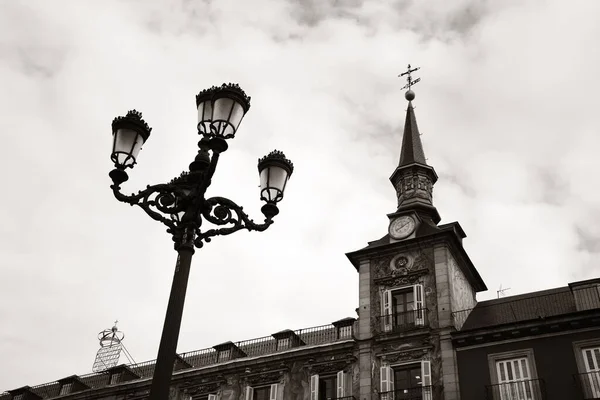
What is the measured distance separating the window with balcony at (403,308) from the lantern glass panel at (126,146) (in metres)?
19.5

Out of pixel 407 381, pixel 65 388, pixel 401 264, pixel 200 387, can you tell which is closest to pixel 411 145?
pixel 401 264

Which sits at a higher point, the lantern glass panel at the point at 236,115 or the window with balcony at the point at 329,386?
the window with balcony at the point at 329,386

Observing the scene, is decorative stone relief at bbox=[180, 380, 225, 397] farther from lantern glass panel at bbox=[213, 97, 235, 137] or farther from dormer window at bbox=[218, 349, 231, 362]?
lantern glass panel at bbox=[213, 97, 235, 137]

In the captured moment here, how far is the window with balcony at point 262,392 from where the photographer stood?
91.3ft

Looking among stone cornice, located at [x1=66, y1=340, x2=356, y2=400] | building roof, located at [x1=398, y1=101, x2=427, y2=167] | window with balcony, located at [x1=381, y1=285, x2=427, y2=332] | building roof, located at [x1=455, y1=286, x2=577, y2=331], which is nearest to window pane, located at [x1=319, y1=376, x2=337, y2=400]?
stone cornice, located at [x1=66, y1=340, x2=356, y2=400]

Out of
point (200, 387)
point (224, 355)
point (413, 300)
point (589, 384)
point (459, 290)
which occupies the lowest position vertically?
point (589, 384)

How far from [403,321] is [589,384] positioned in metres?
7.41

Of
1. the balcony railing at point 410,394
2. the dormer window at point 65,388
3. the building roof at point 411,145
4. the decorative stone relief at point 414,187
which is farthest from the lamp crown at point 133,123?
the dormer window at point 65,388

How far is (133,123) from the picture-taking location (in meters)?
8.60

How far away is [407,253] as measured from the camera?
28.3 metres

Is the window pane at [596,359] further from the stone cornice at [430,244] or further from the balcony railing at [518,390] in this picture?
the stone cornice at [430,244]

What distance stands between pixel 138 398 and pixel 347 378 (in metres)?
11.8

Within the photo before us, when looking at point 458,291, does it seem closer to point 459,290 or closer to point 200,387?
point 459,290

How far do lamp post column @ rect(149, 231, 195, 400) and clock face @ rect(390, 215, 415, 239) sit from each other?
2162 cm
